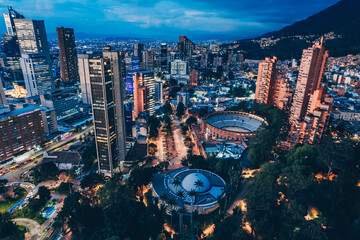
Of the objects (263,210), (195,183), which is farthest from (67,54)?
(263,210)

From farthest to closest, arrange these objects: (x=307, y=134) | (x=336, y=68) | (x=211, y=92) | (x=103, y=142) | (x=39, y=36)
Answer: (x=336, y=68) → (x=211, y=92) → (x=39, y=36) → (x=307, y=134) → (x=103, y=142)

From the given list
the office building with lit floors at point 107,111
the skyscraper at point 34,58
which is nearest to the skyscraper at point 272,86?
the office building with lit floors at point 107,111

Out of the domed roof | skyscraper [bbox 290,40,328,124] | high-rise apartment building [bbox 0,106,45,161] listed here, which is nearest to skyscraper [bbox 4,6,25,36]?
high-rise apartment building [bbox 0,106,45,161]

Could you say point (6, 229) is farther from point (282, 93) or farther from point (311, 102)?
point (282, 93)

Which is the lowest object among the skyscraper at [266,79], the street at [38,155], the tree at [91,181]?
the street at [38,155]

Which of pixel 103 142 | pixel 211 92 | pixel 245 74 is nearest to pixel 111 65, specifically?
pixel 103 142

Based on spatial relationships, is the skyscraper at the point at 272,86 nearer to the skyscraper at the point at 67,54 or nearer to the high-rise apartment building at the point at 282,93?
the high-rise apartment building at the point at 282,93

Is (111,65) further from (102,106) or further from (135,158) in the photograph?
(135,158)
